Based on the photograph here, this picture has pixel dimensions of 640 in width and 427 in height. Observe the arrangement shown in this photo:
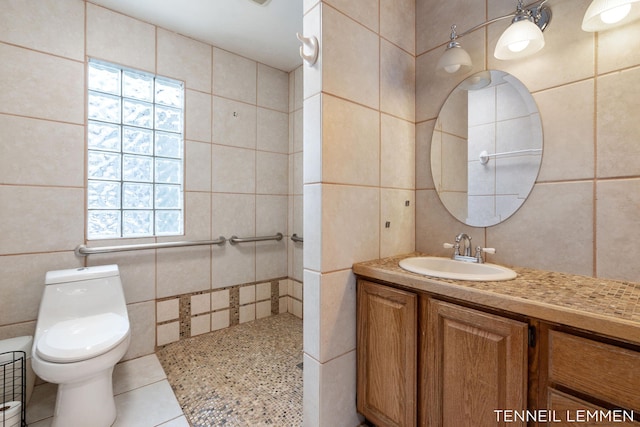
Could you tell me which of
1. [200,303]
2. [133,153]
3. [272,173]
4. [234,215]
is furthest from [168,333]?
[272,173]

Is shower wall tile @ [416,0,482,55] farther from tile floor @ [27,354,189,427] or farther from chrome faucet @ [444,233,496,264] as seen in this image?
tile floor @ [27,354,189,427]

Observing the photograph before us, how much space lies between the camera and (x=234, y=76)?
2387 millimetres

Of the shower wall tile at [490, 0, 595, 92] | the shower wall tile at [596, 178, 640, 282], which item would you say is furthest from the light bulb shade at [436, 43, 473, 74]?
the shower wall tile at [596, 178, 640, 282]

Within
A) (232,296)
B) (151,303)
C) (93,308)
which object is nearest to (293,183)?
(232,296)

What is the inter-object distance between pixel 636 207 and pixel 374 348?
1147mm

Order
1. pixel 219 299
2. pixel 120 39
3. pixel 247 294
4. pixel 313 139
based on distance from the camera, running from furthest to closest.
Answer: pixel 247 294 → pixel 219 299 → pixel 120 39 → pixel 313 139

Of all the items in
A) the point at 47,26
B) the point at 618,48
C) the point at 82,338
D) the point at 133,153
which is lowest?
the point at 82,338

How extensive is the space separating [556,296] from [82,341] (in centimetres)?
197

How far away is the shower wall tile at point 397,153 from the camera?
1472 mm

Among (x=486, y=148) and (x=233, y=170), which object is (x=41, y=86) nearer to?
(x=233, y=170)

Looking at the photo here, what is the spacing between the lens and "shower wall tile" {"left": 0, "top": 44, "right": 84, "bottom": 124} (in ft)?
5.08

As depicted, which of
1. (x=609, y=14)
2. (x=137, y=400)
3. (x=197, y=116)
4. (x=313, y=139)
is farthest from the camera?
(x=197, y=116)

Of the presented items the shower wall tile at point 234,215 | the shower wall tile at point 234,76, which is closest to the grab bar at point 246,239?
the shower wall tile at point 234,215

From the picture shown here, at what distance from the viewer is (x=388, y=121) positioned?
1.49 m
